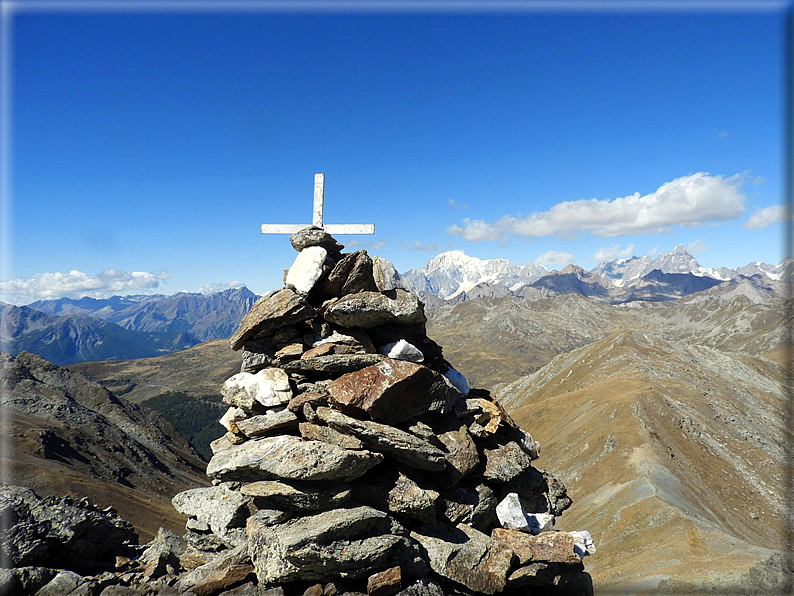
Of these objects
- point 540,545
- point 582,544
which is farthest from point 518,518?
point 582,544

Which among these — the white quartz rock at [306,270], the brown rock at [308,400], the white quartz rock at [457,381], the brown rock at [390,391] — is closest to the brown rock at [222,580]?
the brown rock at [308,400]

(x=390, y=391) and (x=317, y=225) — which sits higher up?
(x=317, y=225)

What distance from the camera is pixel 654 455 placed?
2124 inches

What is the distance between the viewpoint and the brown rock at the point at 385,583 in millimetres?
11281

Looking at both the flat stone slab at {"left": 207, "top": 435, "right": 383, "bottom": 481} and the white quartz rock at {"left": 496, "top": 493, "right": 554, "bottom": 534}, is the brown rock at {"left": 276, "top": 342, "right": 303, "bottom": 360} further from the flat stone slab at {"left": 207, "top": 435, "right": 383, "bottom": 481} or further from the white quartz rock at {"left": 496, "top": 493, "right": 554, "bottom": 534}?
the white quartz rock at {"left": 496, "top": 493, "right": 554, "bottom": 534}

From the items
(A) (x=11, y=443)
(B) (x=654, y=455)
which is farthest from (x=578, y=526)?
(A) (x=11, y=443)

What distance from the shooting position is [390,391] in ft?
42.5

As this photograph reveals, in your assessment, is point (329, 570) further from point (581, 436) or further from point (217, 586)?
point (581, 436)

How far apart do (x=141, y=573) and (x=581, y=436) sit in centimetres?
6707

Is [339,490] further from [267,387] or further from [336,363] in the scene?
[267,387]

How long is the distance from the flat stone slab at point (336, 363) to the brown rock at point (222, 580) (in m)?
6.28

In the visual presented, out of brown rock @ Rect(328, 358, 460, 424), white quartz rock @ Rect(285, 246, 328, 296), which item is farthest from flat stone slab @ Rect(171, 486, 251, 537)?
white quartz rock @ Rect(285, 246, 328, 296)

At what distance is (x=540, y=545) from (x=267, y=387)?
34.8 ft

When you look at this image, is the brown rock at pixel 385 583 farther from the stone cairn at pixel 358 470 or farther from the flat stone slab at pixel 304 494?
the flat stone slab at pixel 304 494
